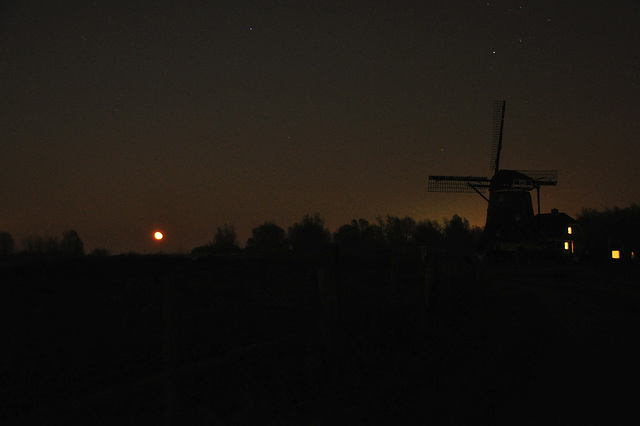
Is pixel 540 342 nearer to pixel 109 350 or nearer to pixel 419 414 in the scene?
pixel 419 414

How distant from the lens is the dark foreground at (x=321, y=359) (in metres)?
6.23

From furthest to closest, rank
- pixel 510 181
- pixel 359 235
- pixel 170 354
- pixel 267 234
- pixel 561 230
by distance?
pixel 359 235 → pixel 267 234 → pixel 561 230 → pixel 510 181 → pixel 170 354

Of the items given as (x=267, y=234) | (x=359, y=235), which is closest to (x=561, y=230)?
(x=267, y=234)

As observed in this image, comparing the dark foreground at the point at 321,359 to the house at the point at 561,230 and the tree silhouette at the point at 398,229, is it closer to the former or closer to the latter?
the house at the point at 561,230

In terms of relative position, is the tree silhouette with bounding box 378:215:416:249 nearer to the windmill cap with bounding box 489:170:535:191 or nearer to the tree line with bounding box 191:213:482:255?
the tree line with bounding box 191:213:482:255

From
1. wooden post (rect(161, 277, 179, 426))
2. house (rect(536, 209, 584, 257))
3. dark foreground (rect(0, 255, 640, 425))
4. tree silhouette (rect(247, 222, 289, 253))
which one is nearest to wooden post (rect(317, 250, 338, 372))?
dark foreground (rect(0, 255, 640, 425))

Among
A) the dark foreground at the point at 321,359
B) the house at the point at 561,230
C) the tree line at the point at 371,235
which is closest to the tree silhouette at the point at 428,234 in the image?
the tree line at the point at 371,235

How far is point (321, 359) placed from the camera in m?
7.64

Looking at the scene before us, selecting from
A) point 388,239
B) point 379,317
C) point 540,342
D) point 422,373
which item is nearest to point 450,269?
point 540,342

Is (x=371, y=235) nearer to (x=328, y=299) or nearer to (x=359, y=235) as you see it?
(x=359, y=235)

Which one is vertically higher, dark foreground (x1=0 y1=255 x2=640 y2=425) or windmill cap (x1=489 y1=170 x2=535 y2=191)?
windmill cap (x1=489 y1=170 x2=535 y2=191)

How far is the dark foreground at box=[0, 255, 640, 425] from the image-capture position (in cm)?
623

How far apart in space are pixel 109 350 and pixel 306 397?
610 centimetres

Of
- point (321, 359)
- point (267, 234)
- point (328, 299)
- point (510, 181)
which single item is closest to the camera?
point (321, 359)
